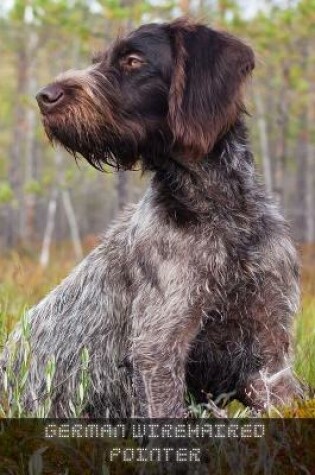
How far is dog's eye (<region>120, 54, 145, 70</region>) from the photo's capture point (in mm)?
4008

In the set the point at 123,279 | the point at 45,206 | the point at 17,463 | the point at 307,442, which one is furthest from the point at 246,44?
the point at 45,206

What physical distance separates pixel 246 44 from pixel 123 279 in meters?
1.44

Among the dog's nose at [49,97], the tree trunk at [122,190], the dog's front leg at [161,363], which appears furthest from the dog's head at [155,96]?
the tree trunk at [122,190]

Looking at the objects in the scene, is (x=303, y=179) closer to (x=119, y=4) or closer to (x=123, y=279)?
(x=119, y=4)

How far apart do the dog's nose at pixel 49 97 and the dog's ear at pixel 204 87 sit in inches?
22.5

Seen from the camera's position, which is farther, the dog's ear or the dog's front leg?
the dog's ear

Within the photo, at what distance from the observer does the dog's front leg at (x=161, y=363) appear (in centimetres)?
371

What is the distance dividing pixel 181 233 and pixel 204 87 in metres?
0.77

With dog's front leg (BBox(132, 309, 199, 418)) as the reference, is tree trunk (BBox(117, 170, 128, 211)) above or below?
above

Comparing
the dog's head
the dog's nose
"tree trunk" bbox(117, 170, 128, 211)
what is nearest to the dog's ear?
the dog's head

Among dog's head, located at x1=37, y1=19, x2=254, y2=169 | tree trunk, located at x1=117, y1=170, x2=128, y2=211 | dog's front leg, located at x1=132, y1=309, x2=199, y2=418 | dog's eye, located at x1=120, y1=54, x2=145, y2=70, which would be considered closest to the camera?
dog's front leg, located at x1=132, y1=309, x2=199, y2=418

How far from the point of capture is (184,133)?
3830 mm

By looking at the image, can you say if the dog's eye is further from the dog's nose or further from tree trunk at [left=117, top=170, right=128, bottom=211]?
tree trunk at [left=117, top=170, right=128, bottom=211]

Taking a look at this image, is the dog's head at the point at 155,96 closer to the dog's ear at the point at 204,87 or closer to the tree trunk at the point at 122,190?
the dog's ear at the point at 204,87
